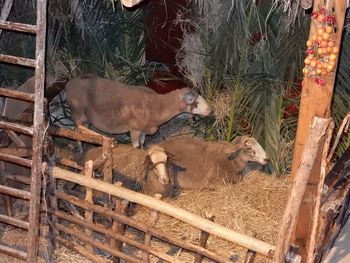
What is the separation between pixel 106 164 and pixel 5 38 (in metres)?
4.43

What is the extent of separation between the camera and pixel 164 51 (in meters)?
9.52

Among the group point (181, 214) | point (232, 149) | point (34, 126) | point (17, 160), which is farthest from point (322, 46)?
point (232, 149)

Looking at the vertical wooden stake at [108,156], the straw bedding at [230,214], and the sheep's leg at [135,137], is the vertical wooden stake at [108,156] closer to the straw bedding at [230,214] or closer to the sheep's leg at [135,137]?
the straw bedding at [230,214]

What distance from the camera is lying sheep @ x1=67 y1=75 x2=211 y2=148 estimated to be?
860cm

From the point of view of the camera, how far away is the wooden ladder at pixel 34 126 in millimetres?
4469

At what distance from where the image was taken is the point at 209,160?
758cm

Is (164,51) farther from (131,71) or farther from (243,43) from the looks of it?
(243,43)

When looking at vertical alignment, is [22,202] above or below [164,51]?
below

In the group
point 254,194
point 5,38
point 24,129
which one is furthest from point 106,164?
point 5,38

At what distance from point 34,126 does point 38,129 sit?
1.7 inches

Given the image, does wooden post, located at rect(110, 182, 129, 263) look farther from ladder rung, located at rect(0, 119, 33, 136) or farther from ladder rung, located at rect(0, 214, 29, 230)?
ladder rung, located at rect(0, 119, 33, 136)

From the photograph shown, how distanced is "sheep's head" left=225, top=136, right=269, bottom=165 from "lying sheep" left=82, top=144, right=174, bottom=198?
1065mm

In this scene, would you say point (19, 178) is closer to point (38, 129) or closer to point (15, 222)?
point (15, 222)

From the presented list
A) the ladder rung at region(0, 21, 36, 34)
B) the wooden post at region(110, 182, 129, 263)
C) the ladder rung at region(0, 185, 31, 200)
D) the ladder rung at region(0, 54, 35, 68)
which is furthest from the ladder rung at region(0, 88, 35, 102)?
the wooden post at region(110, 182, 129, 263)
